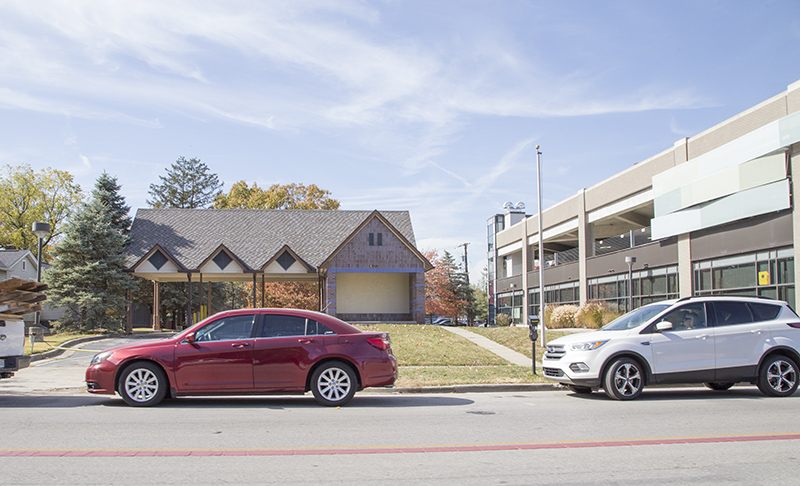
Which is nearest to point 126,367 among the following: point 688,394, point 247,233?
point 688,394

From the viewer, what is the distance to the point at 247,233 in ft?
118

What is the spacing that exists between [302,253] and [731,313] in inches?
1004

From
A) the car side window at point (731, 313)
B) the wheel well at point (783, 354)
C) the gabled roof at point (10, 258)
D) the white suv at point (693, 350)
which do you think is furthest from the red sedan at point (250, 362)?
the gabled roof at point (10, 258)

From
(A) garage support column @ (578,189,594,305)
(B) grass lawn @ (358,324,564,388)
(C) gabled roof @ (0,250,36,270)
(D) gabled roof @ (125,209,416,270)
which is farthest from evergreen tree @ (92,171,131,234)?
(A) garage support column @ (578,189,594,305)

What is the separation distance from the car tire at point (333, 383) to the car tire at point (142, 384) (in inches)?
94.5

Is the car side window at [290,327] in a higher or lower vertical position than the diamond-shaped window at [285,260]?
lower

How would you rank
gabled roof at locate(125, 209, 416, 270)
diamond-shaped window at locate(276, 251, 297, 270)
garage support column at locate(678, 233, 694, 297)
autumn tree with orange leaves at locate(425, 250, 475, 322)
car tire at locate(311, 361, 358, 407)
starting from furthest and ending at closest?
autumn tree with orange leaves at locate(425, 250, 475, 322), gabled roof at locate(125, 209, 416, 270), diamond-shaped window at locate(276, 251, 297, 270), garage support column at locate(678, 233, 694, 297), car tire at locate(311, 361, 358, 407)

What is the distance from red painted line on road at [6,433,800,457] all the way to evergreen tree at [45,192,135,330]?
82.7 feet

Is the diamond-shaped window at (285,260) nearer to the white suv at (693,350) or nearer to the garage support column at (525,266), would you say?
the white suv at (693,350)

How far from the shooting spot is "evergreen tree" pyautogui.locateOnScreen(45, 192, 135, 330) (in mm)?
30484

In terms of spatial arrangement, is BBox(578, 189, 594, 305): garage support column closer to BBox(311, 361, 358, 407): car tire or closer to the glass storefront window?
the glass storefront window

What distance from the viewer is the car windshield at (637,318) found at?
38.6ft

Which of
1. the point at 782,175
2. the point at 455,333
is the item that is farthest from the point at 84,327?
the point at 782,175

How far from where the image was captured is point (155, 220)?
3666cm
